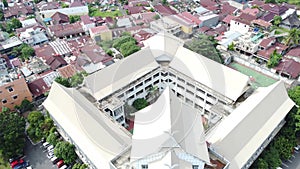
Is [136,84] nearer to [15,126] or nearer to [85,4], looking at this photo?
[15,126]

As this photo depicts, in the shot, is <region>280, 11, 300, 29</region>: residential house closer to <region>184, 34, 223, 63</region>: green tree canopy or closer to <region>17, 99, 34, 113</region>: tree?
<region>184, 34, 223, 63</region>: green tree canopy

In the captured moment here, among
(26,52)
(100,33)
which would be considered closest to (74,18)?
(100,33)

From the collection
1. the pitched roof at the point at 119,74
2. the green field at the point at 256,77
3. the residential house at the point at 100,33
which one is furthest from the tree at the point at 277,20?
the residential house at the point at 100,33

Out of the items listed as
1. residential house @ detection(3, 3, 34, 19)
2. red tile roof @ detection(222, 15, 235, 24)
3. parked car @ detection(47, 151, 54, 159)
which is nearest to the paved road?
parked car @ detection(47, 151, 54, 159)

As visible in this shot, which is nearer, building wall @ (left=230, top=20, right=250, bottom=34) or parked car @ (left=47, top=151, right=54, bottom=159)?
parked car @ (left=47, top=151, right=54, bottom=159)

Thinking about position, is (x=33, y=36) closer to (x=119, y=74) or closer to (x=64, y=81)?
(x=64, y=81)

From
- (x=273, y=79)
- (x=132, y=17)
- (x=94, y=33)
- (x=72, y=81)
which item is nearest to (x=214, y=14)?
(x=132, y=17)

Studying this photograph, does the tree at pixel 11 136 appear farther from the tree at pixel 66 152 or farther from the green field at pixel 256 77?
the green field at pixel 256 77
